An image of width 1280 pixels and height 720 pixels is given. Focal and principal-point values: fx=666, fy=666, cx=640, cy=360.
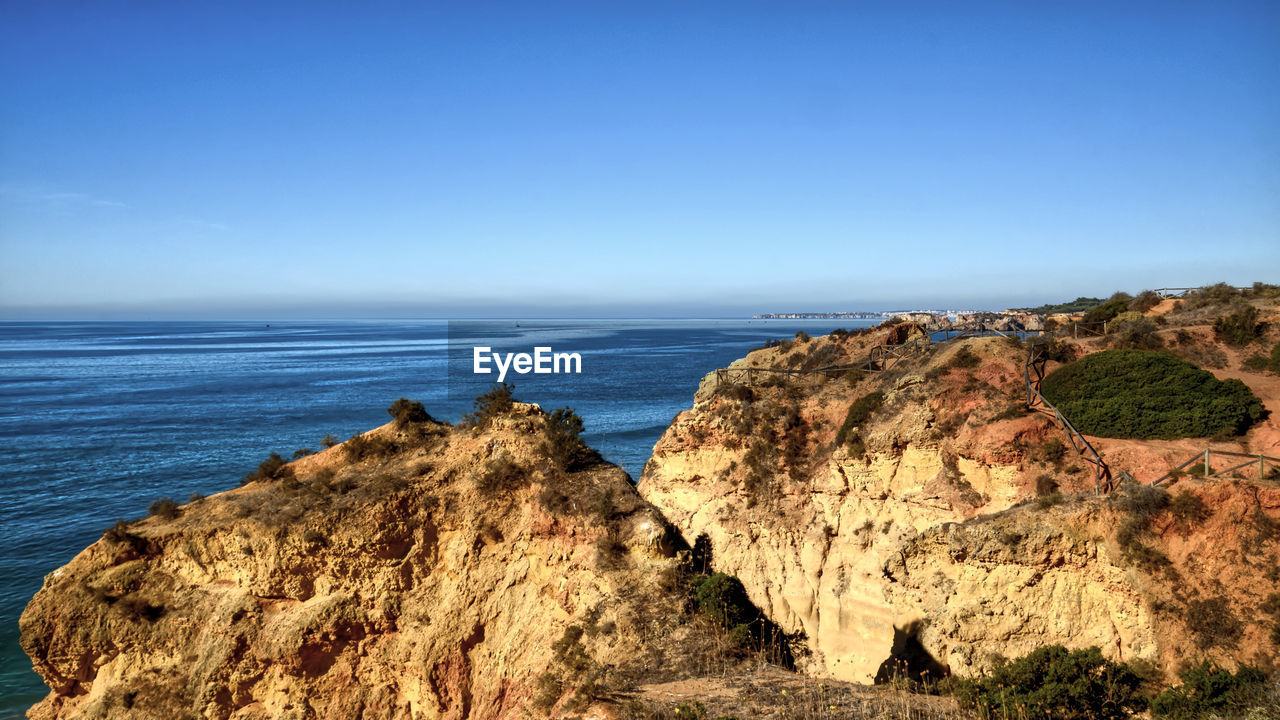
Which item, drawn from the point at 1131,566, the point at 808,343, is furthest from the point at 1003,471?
the point at 808,343

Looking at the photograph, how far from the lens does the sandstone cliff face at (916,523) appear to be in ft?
53.0

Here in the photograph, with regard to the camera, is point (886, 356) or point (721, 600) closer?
point (721, 600)

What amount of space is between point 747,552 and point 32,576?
36.4 metres

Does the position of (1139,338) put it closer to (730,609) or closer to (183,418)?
(730,609)

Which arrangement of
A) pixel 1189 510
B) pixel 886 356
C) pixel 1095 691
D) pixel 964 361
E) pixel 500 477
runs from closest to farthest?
pixel 1095 691 < pixel 1189 510 < pixel 500 477 < pixel 964 361 < pixel 886 356

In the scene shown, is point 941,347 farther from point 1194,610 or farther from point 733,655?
point 733,655

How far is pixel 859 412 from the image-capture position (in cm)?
2520

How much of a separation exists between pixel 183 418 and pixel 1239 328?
91.4 meters

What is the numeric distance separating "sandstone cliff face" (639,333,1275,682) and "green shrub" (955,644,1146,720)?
154 centimetres

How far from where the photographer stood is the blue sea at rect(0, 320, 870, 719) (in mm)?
40750

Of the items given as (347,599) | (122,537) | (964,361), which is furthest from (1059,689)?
(122,537)

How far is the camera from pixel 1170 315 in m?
34.6

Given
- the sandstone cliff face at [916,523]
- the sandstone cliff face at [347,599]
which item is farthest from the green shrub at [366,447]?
the sandstone cliff face at [916,523]

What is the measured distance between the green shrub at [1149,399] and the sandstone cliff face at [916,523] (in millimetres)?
1680
